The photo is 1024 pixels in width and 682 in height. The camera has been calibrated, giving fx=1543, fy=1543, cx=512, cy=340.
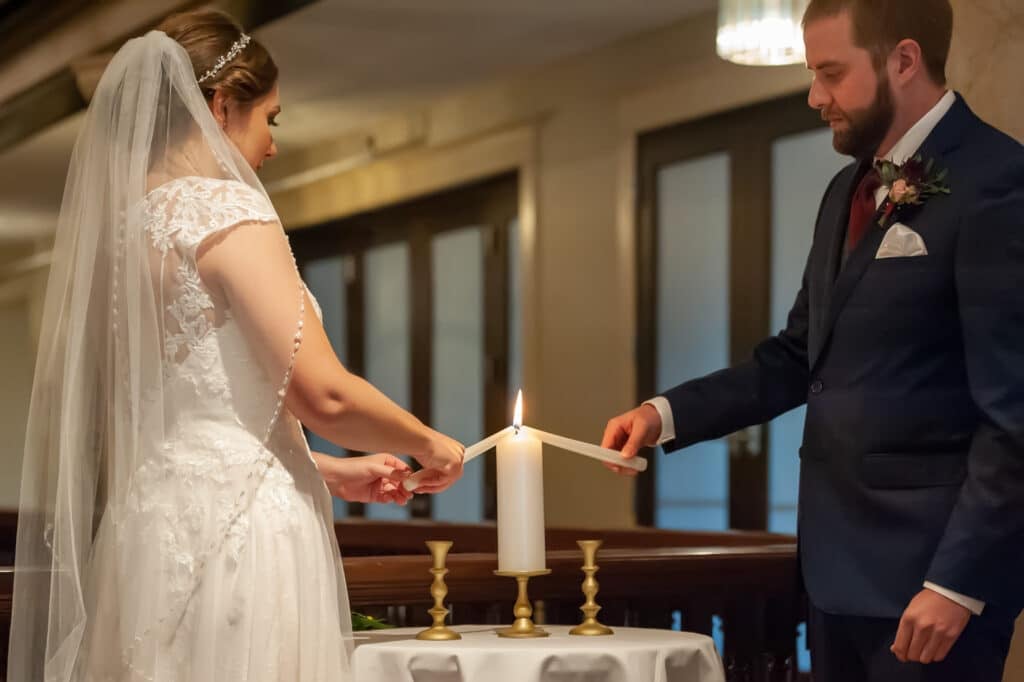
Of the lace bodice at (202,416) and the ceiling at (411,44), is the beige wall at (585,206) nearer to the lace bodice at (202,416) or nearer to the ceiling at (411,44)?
the ceiling at (411,44)

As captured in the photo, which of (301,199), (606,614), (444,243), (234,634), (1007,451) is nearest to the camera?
(1007,451)

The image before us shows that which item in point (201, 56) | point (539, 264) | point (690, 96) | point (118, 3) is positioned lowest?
point (201, 56)

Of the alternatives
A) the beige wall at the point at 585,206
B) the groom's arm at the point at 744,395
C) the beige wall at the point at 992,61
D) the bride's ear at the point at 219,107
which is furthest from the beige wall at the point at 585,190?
the bride's ear at the point at 219,107

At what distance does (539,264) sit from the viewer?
8.83m

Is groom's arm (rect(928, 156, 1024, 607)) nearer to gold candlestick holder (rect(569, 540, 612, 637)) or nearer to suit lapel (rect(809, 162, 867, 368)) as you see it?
suit lapel (rect(809, 162, 867, 368))

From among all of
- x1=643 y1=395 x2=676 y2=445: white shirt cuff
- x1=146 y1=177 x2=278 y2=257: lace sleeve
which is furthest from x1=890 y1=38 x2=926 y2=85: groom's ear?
x1=146 y1=177 x2=278 y2=257: lace sleeve

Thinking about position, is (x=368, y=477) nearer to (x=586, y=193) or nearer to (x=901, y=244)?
(x=901, y=244)

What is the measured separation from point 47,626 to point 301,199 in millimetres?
9529

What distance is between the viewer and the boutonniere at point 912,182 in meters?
2.26

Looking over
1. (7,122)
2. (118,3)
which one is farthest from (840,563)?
Answer: (7,122)

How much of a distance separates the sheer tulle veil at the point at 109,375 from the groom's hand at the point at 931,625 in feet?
3.12

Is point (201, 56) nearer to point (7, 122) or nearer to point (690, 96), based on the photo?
point (690, 96)

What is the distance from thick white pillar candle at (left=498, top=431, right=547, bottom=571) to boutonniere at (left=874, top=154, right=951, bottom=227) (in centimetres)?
64

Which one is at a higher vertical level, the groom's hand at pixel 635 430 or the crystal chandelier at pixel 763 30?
the crystal chandelier at pixel 763 30
